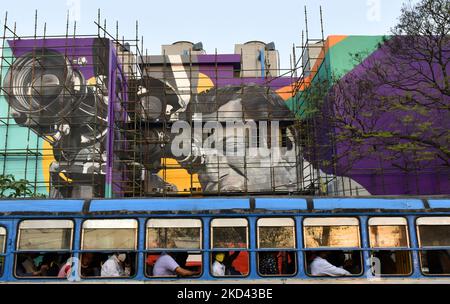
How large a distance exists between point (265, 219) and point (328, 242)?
3.81 feet

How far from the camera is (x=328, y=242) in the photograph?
8.16 m

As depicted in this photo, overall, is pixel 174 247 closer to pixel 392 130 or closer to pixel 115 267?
pixel 115 267

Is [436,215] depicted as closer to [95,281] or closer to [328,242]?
[328,242]

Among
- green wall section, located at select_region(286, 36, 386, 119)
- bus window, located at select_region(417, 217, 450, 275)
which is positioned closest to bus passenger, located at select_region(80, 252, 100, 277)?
bus window, located at select_region(417, 217, 450, 275)

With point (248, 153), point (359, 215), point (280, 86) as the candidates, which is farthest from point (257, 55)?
point (359, 215)

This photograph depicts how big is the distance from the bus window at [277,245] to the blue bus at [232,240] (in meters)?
0.02

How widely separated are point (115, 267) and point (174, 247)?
1082 mm

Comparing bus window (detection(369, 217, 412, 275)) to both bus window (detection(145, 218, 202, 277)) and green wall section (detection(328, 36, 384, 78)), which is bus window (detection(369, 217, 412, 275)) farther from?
green wall section (detection(328, 36, 384, 78))

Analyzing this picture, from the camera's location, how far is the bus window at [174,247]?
813 centimetres

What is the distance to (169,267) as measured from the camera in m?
8.12

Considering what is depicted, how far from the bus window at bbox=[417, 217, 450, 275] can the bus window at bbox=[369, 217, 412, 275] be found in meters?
0.26

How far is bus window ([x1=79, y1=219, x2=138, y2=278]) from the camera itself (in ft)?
26.9

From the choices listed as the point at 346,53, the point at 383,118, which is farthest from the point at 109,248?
the point at 346,53

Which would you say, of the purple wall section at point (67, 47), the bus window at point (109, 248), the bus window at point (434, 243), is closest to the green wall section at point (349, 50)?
the purple wall section at point (67, 47)
